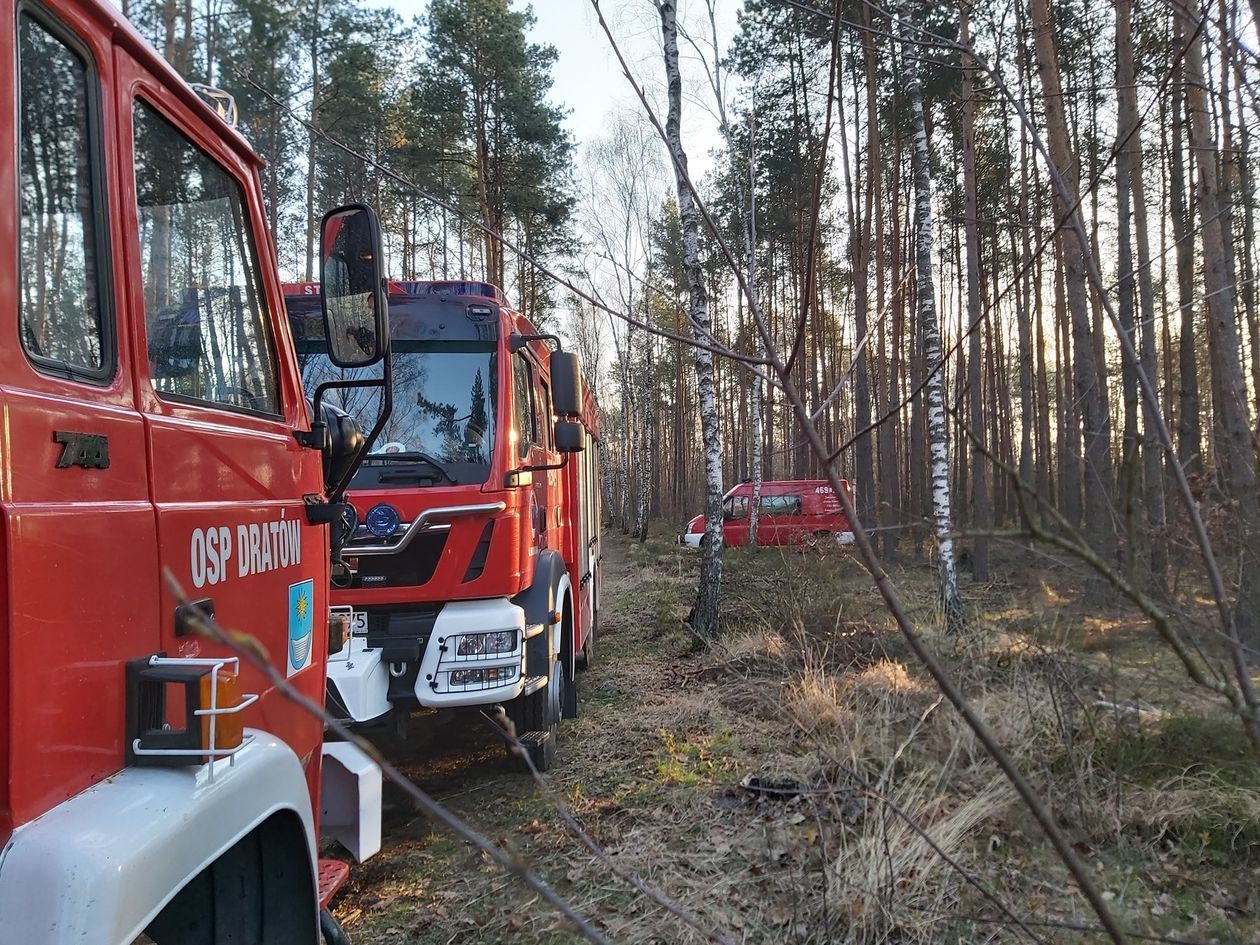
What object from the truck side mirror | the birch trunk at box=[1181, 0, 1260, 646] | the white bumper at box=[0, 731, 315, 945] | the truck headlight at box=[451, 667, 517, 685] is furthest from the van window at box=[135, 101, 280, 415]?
the birch trunk at box=[1181, 0, 1260, 646]

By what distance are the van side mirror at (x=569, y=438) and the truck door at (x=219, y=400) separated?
274 centimetres

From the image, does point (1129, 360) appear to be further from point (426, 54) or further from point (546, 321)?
point (546, 321)

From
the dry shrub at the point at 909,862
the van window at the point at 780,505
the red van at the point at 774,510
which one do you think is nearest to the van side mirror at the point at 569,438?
the dry shrub at the point at 909,862

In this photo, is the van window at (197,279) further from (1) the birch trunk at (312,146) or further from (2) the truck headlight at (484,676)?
(1) the birch trunk at (312,146)

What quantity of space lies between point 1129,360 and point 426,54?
64.8ft

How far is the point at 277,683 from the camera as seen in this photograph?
2.12 feet

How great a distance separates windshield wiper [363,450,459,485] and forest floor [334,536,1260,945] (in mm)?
2004

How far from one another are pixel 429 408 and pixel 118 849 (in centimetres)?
350

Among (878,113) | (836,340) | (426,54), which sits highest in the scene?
(426,54)

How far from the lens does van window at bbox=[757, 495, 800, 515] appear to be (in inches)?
760

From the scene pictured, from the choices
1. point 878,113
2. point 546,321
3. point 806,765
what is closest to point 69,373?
point 806,765

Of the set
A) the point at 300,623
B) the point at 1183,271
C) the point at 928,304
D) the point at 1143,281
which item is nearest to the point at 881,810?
the point at 300,623

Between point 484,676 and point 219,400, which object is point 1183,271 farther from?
point 219,400

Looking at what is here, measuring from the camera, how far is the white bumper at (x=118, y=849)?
107cm
